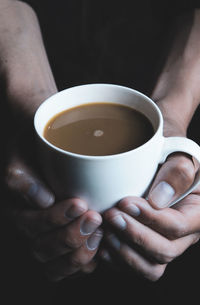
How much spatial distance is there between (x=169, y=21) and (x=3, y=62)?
2.03 feet

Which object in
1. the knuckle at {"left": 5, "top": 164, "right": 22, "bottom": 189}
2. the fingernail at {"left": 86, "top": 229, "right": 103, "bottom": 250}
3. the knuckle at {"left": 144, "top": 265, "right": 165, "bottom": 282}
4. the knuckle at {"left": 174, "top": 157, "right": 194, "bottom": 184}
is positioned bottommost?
the knuckle at {"left": 144, "top": 265, "right": 165, "bottom": 282}

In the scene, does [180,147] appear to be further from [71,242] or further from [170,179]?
[71,242]

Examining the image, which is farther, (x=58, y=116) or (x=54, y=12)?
(x=54, y=12)

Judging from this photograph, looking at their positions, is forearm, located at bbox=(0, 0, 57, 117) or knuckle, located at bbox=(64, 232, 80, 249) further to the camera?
forearm, located at bbox=(0, 0, 57, 117)

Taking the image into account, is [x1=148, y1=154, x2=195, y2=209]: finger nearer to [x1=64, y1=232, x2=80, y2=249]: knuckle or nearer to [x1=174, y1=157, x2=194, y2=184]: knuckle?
[x1=174, y1=157, x2=194, y2=184]: knuckle

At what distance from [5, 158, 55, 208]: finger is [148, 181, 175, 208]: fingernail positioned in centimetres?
20

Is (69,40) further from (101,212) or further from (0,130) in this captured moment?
(101,212)

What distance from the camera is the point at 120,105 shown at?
30.5 inches

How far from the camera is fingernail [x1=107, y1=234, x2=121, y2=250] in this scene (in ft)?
2.61

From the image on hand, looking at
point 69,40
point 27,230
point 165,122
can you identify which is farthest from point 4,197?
point 69,40

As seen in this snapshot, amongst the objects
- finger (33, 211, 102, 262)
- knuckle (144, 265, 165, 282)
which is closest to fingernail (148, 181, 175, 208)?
finger (33, 211, 102, 262)

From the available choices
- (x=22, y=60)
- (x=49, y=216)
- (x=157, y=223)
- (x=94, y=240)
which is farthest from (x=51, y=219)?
(x=22, y=60)

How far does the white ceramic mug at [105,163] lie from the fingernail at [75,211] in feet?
0.06

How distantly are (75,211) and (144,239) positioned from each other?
178 millimetres
